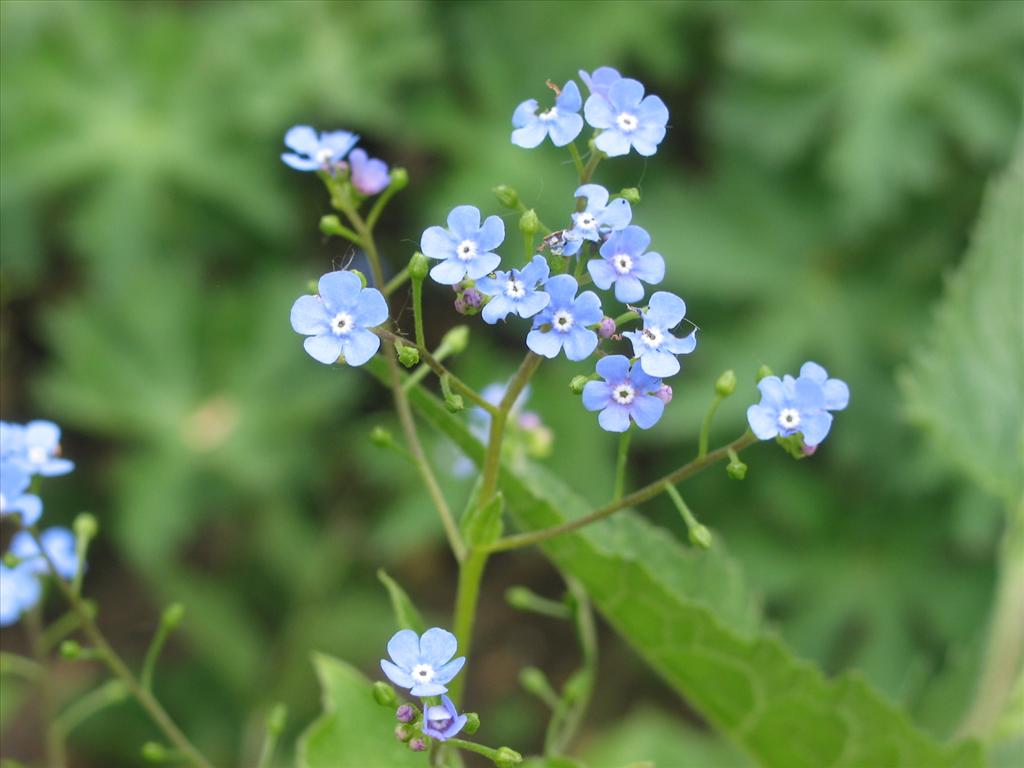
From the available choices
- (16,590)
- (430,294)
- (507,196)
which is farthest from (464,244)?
(430,294)

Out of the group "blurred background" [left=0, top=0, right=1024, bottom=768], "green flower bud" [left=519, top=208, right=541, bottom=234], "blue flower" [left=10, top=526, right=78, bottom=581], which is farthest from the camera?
"blurred background" [left=0, top=0, right=1024, bottom=768]

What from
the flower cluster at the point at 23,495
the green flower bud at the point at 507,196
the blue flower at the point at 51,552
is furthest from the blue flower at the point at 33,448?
the green flower bud at the point at 507,196

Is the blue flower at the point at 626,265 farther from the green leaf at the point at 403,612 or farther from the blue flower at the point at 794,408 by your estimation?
the green leaf at the point at 403,612

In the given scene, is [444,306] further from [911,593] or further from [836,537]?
[911,593]

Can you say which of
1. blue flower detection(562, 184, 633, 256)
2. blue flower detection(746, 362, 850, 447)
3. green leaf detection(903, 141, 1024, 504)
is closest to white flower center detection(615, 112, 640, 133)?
blue flower detection(562, 184, 633, 256)

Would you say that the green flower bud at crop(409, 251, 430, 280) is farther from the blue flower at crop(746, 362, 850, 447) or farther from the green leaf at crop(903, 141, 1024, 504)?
the green leaf at crop(903, 141, 1024, 504)

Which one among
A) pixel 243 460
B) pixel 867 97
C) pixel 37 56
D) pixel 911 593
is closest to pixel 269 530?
pixel 243 460
